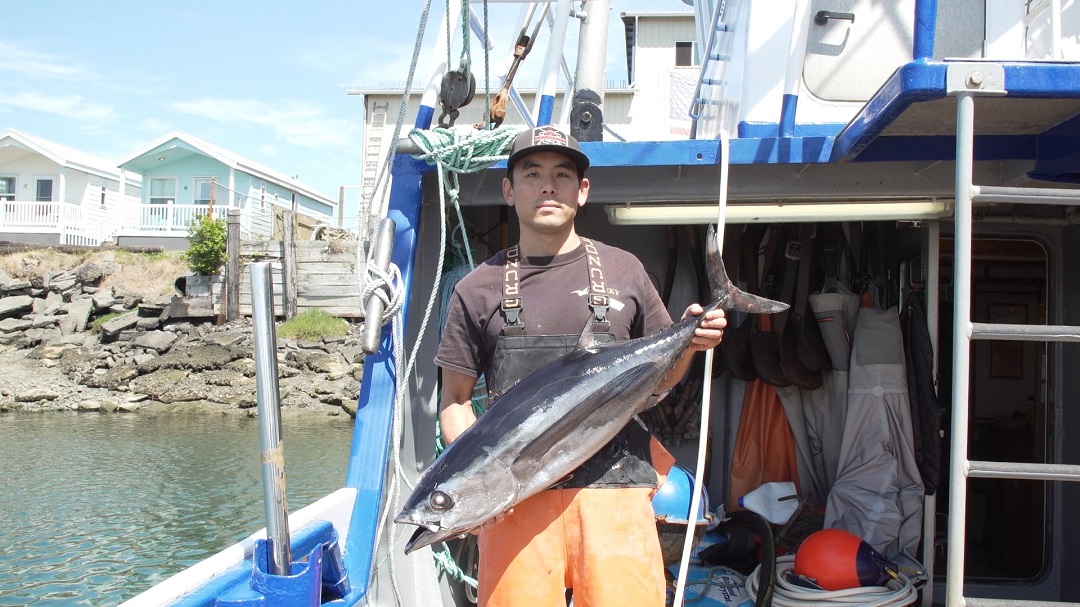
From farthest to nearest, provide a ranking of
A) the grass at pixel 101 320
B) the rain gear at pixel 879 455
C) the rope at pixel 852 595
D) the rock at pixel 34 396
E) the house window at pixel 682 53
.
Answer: the house window at pixel 682 53
the grass at pixel 101 320
the rock at pixel 34 396
the rain gear at pixel 879 455
the rope at pixel 852 595

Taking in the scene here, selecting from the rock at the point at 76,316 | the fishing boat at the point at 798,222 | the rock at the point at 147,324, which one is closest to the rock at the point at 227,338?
the rock at the point at 147,324

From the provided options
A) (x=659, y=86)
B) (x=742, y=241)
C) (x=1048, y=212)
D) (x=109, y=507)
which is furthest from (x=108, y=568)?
(x=659, y=86)

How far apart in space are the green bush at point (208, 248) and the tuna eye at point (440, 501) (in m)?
20.9

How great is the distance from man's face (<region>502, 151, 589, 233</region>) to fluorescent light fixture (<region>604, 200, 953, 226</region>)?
105cm

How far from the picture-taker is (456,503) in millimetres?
2062

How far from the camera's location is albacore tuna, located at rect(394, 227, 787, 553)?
2076mm

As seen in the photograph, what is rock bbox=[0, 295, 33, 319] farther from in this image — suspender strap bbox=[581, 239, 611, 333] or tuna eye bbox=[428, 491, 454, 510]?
tuna eye bbox=[428, 491, 454, 510]

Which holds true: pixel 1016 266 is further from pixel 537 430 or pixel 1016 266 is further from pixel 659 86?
pixel 659 86

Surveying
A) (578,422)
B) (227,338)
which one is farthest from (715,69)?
(227,338)

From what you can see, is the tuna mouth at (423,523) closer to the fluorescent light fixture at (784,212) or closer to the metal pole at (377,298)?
the metal pole at (377,298)

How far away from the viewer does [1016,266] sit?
21.9 feet

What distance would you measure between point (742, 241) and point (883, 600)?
7.39 ft

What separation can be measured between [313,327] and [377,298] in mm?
18147

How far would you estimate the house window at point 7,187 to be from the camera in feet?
107
